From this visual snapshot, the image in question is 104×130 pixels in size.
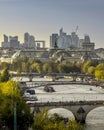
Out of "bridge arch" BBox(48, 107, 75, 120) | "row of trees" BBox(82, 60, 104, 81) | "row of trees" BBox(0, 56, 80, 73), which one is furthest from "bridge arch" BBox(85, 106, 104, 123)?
"row of trees" BBox(0, 56, 80, 73)

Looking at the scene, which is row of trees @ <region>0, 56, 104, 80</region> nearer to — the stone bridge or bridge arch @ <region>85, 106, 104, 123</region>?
bridge arch @ <region>85, 106, 104, 123</region>

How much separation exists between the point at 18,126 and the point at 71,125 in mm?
5093

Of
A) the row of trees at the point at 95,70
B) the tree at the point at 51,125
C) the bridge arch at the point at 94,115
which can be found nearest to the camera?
the tree at the point at 51,125

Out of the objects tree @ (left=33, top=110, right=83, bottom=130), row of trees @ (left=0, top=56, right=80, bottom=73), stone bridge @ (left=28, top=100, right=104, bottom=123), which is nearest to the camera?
tree @ (left=33, top=110, right=83, bottom=130)

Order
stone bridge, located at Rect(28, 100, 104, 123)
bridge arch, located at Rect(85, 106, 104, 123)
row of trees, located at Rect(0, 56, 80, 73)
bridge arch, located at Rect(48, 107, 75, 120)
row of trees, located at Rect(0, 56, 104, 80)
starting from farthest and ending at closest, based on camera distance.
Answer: row of trees, located at Rect(0, 56, 80, 73) < row of trees, located at Rect(0, 56, 104, 80) < bridge arch, located at Rect(48, 107, 75, 120) < stone bridge, located at Rect(28, 100, 104, 123) < bridge arch, located at Rect(85, 106, 104, 123)

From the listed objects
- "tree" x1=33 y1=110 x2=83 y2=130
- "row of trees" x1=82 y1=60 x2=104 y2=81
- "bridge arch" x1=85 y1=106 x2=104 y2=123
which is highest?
"row of trees" x1=82 y1=60 x2=104 y2=81

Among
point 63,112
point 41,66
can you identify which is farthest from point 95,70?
point 63,112

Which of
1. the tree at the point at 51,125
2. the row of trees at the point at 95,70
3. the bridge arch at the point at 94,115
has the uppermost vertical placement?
the row of trees at the point at 95,70

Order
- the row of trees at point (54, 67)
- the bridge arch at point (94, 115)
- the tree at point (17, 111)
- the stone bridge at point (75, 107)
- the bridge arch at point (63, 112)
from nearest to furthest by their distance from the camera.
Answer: the tree at point (17, 111) → the bridge arch at point (94, 115) → the stone bridge at point (75, 107) → the bridge arch at point (63, 112) → the row of trees at point (54, 67)

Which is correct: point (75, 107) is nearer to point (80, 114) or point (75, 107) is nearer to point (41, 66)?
point (80, 114)

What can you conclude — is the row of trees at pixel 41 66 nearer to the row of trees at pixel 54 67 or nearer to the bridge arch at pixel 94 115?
the row of trees at pixel 54 67

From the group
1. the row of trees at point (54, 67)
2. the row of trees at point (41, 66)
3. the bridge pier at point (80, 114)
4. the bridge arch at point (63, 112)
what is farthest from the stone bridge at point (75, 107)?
the row of trees at point (41, 66)

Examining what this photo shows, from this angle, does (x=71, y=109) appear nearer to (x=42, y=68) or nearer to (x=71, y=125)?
(x=71, y=125)

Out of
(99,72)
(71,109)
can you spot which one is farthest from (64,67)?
(71,109)
